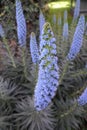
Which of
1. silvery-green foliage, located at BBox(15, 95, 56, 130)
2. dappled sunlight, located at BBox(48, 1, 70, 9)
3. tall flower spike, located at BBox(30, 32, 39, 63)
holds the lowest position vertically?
silvery-green foliage, located at BBox(15, 95, 56, 130)

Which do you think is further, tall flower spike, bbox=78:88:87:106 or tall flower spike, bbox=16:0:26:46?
tall flower spike, bbox=16:0:26:46

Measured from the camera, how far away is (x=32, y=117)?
2855 millimetres

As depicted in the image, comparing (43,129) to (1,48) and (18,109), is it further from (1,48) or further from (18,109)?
(1,48)

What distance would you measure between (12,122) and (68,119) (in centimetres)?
68

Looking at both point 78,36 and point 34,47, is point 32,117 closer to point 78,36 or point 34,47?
point 34,47

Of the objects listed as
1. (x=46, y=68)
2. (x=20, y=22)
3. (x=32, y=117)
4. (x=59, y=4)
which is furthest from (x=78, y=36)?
(x=59, y=4)

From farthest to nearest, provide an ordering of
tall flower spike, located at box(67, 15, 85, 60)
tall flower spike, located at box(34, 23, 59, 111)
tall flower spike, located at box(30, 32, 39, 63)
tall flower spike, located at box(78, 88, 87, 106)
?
tall flower spike, located at box(67, 15, 85, 60) → tall flower spike, located at box(30, 32, 39, 63) → tall flower spike, located at box(78, 88, 87, 106) → tall flower spike, located at box(34, 23, 59, 111)

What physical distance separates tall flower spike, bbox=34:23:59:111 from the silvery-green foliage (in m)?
0.26

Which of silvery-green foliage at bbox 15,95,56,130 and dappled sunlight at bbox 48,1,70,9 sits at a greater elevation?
dappled sunlight at bbox 48,1,70,9

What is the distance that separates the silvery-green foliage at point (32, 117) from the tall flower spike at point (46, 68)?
0.86ft

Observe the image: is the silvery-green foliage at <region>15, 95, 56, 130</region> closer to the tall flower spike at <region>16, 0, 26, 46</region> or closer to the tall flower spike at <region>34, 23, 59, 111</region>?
the tall flower spike at <region>34, 23, 59, 111</region>

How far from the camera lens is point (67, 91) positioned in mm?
3551

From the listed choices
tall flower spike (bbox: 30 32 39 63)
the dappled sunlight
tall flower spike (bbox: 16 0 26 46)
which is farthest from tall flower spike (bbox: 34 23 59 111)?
the dappled sunlight

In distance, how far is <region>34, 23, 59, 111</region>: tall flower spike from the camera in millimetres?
2104
